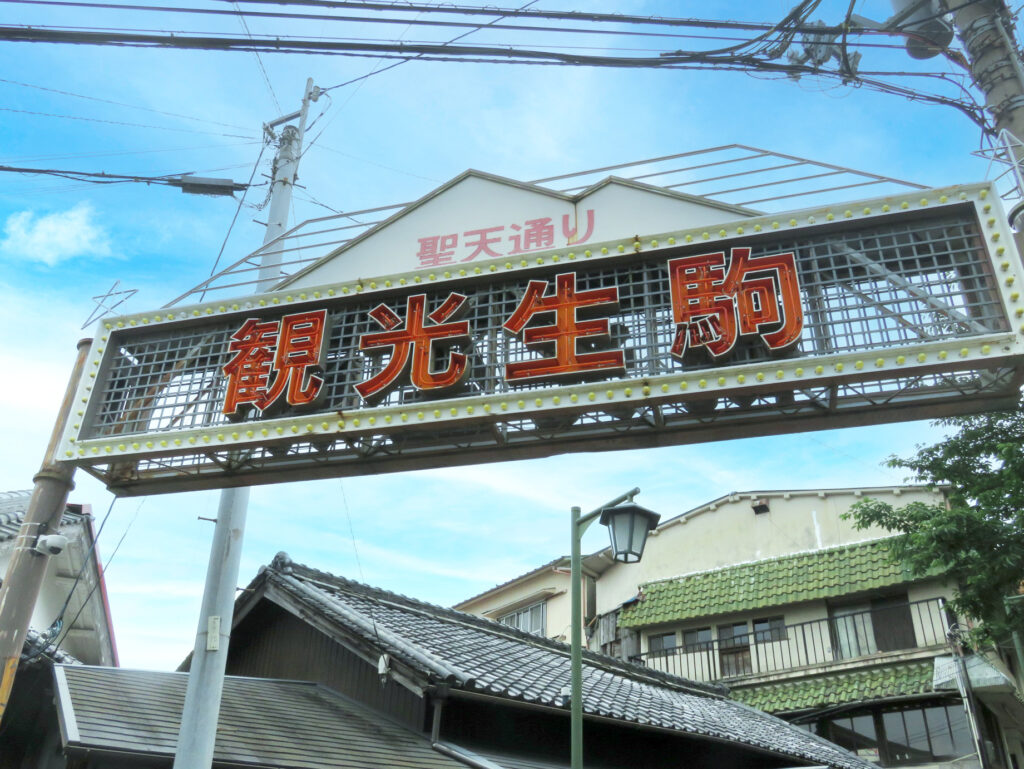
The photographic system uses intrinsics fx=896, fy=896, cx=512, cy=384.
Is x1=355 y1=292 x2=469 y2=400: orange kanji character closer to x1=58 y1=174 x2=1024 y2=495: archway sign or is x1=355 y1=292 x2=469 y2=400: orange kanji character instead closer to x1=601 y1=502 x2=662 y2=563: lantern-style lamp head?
x1=58 y1=174 x2=1024 y2=495: archway sign

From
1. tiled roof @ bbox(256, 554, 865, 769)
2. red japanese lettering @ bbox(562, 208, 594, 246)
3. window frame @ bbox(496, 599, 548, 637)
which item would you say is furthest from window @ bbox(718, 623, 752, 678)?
A: red japanese lettering @ bbox(562, 208, 594, 246)

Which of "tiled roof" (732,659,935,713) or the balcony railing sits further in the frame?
the balcony railing

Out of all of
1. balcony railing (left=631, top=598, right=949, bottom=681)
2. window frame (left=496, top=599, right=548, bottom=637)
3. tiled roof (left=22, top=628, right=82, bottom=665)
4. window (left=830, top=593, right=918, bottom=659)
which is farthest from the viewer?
window frame (left=496, top=599, right=548, bottom=637)

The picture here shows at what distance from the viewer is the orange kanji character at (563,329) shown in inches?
327

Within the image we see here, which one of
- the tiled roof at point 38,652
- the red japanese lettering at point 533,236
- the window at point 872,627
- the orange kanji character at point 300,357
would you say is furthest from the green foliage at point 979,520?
the tiled roof at point 38,652

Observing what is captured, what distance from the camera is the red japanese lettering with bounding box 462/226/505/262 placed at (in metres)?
9.66

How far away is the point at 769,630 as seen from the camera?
2525cm

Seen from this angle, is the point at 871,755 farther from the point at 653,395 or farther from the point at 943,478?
the point at 653,395

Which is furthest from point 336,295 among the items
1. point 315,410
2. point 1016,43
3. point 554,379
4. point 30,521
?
point 1016,43

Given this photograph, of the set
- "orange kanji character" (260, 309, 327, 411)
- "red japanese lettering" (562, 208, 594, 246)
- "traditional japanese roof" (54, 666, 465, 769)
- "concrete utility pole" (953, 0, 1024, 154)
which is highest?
"concrete utility pole" (953, 0, 1024, 154)

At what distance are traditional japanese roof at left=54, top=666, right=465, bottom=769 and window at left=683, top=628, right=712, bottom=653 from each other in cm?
1566

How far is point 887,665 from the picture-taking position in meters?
22.5

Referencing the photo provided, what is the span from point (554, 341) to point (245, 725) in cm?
637

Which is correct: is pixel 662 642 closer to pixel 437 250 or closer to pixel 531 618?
pixel 531 618
